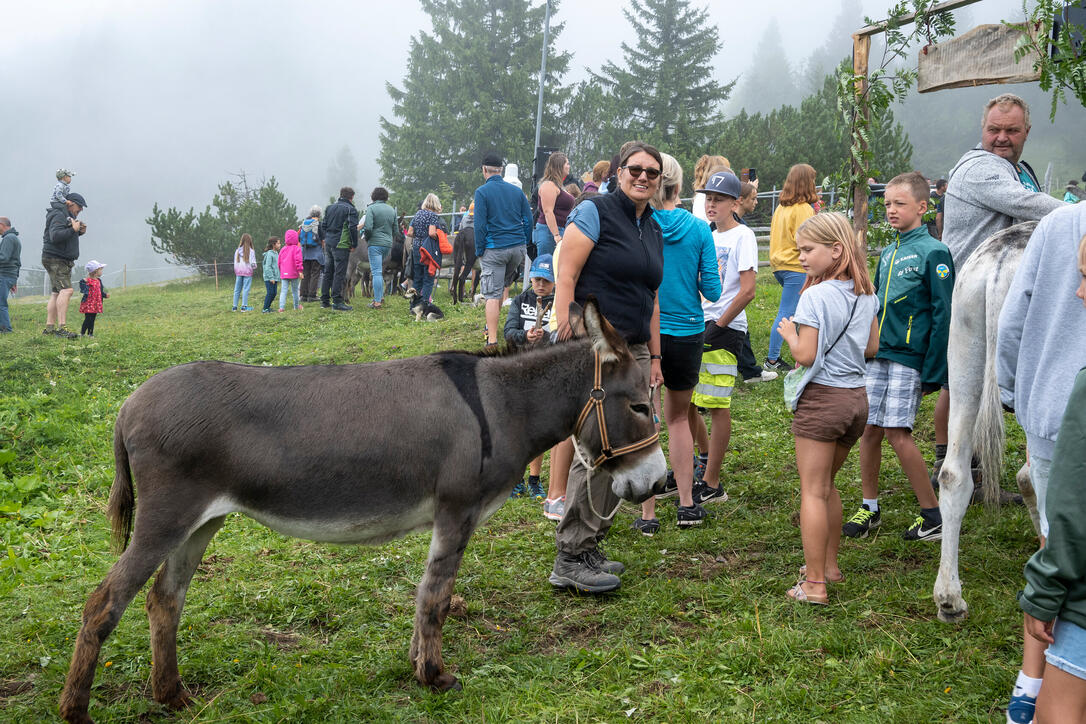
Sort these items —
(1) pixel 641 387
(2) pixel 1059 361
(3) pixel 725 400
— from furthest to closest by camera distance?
(3) pixel 725 400 → (1) pixel 641 387 → (2) pixel 1059 361

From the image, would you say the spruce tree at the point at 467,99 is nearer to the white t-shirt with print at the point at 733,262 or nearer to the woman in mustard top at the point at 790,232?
the woman in mustard top at the point at 790,232

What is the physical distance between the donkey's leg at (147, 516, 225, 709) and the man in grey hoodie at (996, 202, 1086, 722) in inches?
133

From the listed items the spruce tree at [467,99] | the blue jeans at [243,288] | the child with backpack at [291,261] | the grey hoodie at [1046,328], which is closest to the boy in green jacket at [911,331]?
the grey hoodie at [1046,328]

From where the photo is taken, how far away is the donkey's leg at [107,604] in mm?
3301

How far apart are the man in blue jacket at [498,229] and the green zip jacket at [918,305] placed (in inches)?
238

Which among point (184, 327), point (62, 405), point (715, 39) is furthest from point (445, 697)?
point (715, 39)

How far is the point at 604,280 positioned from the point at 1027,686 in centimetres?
281

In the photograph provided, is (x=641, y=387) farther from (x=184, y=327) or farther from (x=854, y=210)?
(x=184, y=327)

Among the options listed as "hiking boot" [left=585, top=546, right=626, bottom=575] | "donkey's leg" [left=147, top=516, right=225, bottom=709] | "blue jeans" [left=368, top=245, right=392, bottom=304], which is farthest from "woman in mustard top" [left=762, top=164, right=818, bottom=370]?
"blue jeans" [left=368, top=245, right=392, bottom=304]

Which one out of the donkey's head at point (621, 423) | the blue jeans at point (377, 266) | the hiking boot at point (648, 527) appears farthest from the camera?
the blue jeans at point (377, 266)

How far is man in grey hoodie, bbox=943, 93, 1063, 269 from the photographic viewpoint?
16.3 ft

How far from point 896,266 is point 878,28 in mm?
2101

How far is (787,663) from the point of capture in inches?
147

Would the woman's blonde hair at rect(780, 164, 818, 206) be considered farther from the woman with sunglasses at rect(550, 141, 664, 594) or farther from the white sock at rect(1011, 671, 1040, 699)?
the white sock at rect(1011, 671, 1040, 699)
